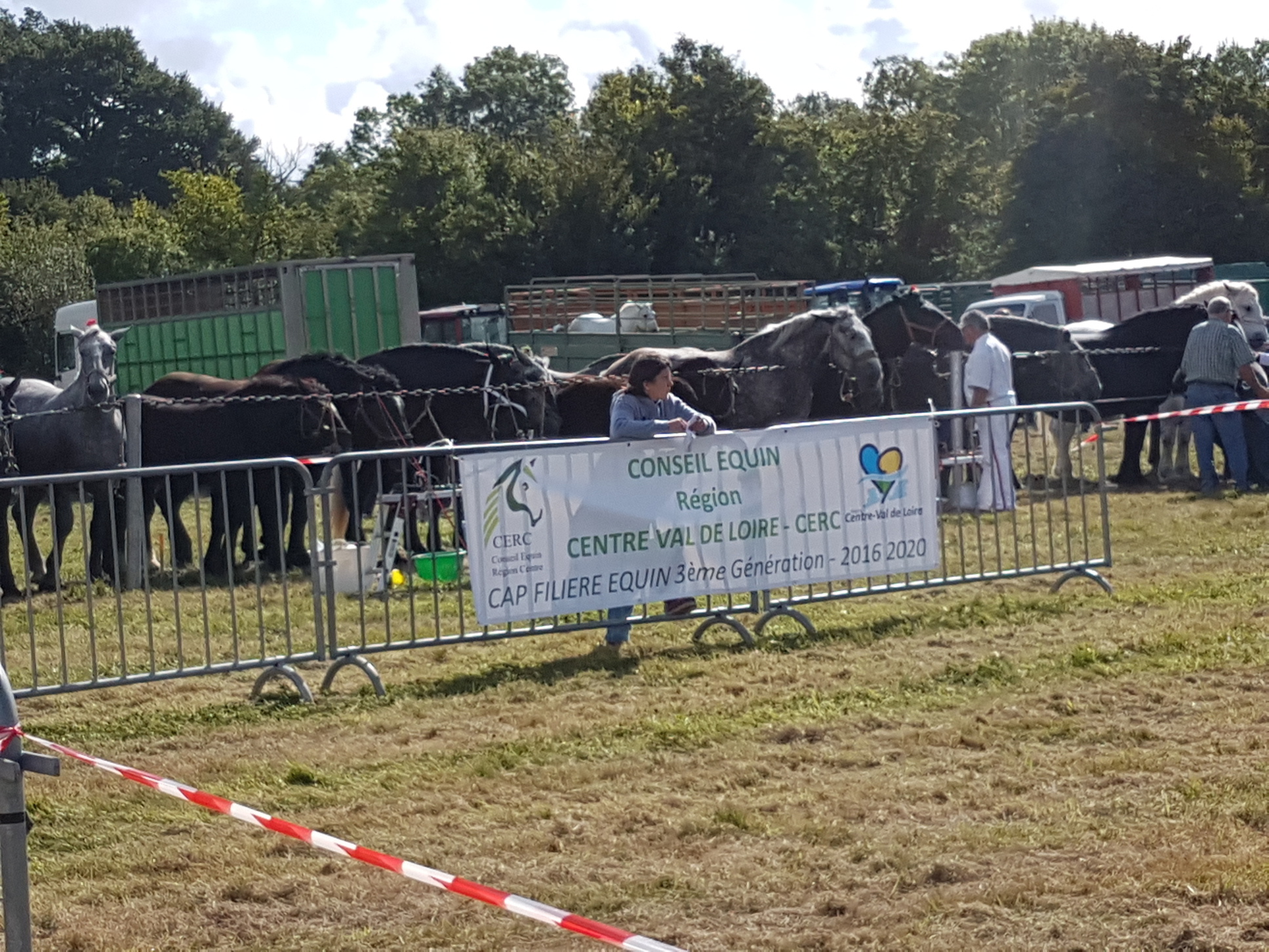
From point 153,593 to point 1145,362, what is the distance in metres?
11.8

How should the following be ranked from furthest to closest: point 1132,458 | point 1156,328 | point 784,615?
1. point 1156,328
2. point 1132,458
3. point 784,615

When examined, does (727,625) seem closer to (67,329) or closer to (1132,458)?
(1132,458)

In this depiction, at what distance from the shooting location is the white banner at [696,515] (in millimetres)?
9727

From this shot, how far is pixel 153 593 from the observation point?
1428 centimetres

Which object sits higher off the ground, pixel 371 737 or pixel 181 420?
pixel 181 420

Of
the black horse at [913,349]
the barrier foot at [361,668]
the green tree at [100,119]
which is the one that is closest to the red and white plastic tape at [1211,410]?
the black horse at [913,349]

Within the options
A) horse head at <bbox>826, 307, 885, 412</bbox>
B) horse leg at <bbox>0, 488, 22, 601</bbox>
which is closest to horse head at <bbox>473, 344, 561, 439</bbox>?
horse head at <bbox>826, 307, 885, 412</bbox>

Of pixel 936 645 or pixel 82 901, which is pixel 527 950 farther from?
pixel 936 645

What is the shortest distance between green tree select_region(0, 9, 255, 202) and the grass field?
87583 mm

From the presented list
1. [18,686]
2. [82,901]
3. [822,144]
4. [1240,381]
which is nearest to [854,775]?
[82,901]

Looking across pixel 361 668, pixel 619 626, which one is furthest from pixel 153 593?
pixel 619 626

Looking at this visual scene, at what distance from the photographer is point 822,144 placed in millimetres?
64875

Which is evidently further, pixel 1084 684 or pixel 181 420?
pixel 181 420

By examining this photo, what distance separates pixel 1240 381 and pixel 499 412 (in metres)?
8.37
